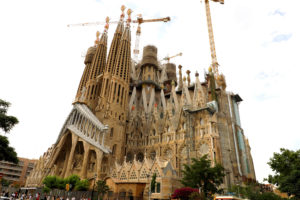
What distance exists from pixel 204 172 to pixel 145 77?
1665 inches

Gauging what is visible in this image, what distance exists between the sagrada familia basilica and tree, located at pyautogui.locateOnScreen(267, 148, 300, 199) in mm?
8405

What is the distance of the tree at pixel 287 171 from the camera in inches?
918

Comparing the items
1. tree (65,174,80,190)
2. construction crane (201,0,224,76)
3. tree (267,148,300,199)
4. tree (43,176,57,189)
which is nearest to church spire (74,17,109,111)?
tree (43,176,57,189)

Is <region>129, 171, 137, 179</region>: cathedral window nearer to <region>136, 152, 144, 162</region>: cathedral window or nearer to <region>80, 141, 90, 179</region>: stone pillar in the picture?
<region>80, 141, 90, 179</region>: stone pillar

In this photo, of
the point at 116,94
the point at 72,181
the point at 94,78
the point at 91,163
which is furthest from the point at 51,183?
the point at 94,78

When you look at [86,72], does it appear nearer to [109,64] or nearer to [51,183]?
[109,64]

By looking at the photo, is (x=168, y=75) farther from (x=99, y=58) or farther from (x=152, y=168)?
(x=152, y=168)

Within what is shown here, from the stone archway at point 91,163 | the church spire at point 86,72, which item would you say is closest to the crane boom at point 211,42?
the church spire at point 86,72

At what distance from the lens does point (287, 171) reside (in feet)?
85.5

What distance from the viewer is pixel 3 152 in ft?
63.6

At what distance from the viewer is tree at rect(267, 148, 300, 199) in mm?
23328

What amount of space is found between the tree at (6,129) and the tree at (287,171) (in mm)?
27327

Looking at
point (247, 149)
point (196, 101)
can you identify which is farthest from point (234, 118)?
point (196, 101)

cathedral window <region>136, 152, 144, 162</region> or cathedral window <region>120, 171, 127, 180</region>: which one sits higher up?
cathedral window <region>136, 152, 144, 162</region>
